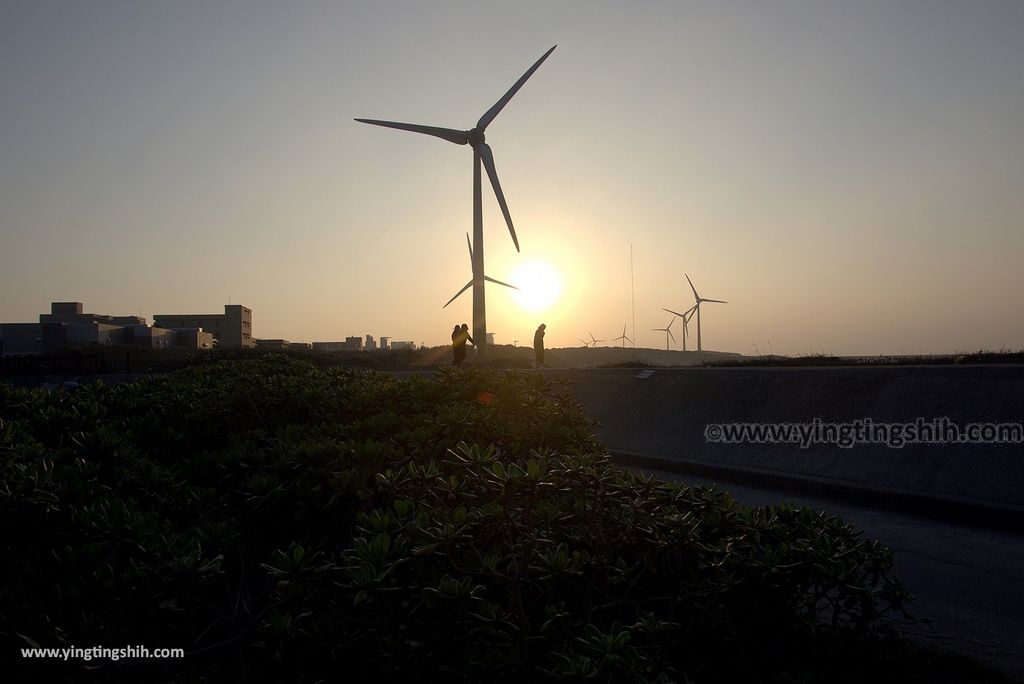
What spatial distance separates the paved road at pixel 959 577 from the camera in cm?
472

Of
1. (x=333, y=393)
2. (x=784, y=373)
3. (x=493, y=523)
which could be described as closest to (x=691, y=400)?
(x=784, y=373)

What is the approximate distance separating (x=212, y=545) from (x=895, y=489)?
859cm

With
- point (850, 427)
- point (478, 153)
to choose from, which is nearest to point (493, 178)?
point (478, 153)

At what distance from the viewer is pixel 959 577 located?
6.32 metres

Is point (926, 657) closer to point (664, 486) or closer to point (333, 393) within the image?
point (664, 486)

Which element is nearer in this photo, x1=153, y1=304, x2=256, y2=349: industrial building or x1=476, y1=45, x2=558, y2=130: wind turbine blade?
x1=476, y1=45, x2=558, y2=130: wind turbine blade

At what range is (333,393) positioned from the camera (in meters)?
6.46

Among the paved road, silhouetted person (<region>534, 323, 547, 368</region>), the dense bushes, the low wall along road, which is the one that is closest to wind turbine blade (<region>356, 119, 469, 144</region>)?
silhouetted person (<region>534, 323, 547, 368</region>)

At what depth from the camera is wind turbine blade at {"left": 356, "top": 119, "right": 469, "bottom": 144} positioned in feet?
96.6

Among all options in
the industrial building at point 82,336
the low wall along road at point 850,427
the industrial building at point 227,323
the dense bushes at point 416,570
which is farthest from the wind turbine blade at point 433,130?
the industrial building at point 227,323

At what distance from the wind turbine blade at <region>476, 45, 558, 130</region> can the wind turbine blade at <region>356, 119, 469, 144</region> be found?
1027 mm

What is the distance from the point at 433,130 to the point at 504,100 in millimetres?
3102

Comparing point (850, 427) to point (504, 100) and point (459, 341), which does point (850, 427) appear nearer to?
point (459, 341)

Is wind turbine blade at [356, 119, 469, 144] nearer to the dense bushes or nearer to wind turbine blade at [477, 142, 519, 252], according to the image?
wind turbine blade at [477, 142, 519, 252]
